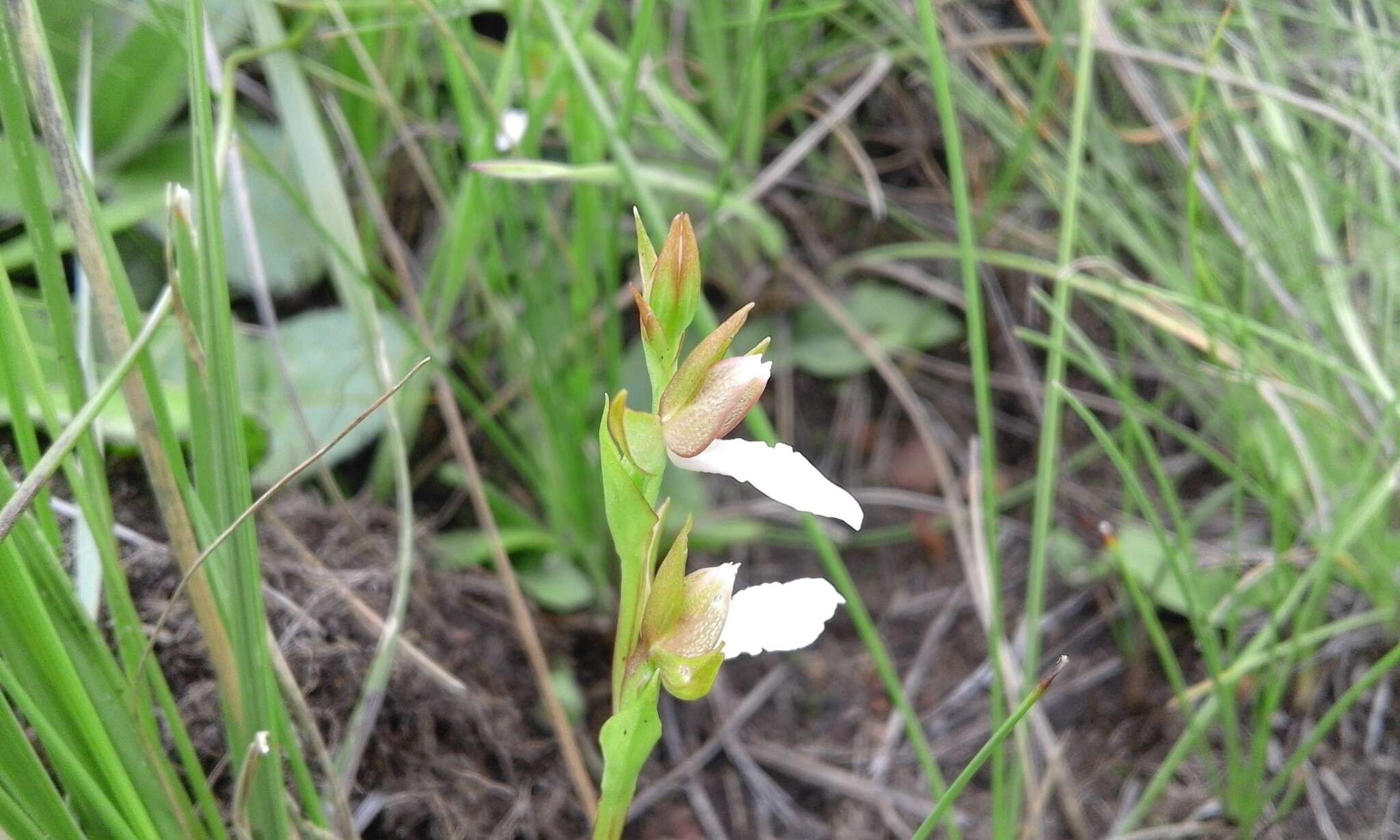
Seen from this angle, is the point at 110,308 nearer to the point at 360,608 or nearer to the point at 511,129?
the point at 360,608

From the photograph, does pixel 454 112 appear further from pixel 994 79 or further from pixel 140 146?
pixel 994 79

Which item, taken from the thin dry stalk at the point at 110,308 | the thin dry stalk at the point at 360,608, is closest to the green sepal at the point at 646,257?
the thin dry stalk at the point at 110,308

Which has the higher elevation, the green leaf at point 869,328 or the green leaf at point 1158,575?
the green leaf at point 869,328

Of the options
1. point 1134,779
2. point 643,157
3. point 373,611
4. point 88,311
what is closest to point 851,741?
point 1134,779

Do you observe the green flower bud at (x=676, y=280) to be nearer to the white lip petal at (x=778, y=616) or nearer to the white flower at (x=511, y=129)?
the white lip petal at (x=778, y=616)

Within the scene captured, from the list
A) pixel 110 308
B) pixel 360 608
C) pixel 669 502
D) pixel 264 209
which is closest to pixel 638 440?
pixel 669 502

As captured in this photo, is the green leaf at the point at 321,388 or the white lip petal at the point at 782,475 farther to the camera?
the green leaf at the point at 321,388

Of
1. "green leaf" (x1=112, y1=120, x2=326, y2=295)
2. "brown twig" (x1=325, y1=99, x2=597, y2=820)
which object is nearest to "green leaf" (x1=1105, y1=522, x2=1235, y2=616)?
"brown twig" (x1=325, y1=99, x2=597, y2=820)
